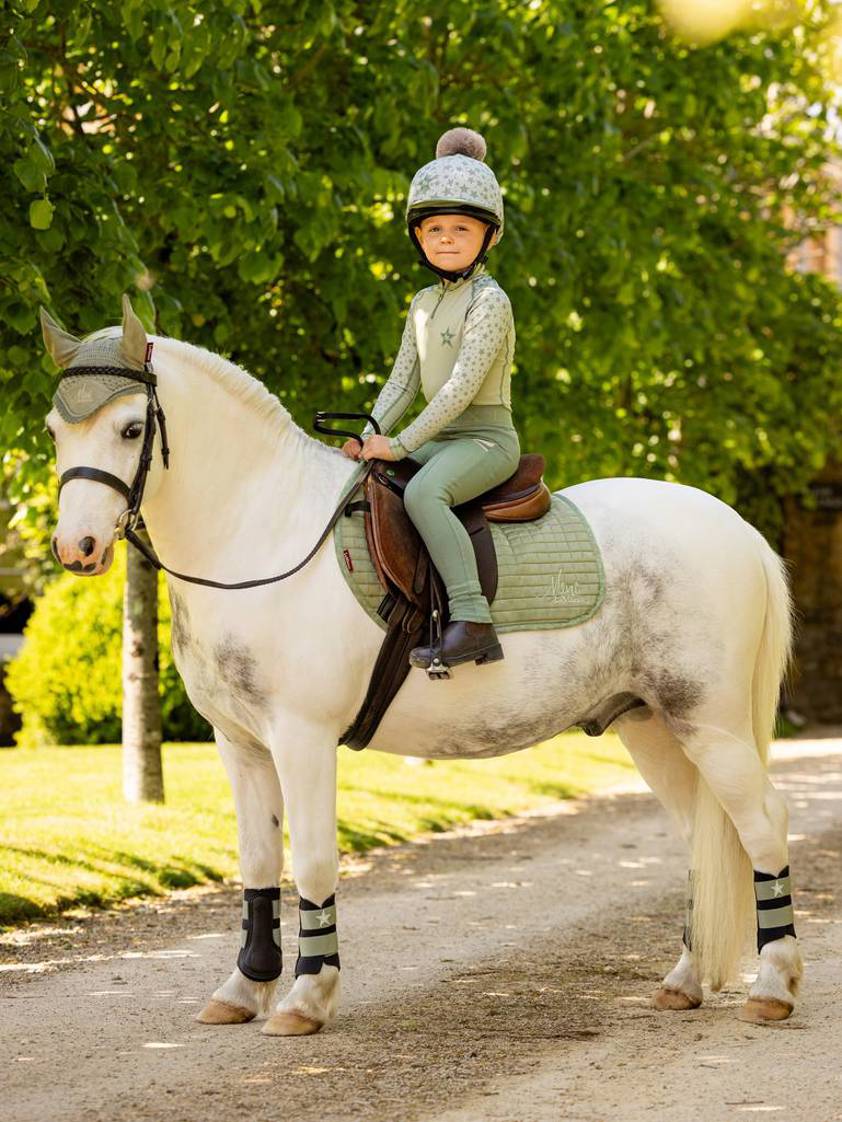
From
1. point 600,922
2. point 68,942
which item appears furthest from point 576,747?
point 68,942

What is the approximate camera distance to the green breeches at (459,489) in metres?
5.35

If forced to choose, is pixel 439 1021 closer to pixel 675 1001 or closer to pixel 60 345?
pixel 675 1001

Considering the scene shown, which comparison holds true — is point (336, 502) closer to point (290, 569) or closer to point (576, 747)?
point (290, 569)

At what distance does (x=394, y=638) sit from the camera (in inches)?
214

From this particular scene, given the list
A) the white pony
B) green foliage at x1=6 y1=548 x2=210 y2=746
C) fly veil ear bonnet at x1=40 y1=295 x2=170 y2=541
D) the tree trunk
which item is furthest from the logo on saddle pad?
green foliage at x1=6 y1=548 x2=210 y2=746

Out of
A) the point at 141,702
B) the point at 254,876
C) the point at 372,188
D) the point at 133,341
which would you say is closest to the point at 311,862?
the point at 254,876

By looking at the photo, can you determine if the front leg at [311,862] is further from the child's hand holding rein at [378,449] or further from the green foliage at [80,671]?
the green foliage at [80,671]

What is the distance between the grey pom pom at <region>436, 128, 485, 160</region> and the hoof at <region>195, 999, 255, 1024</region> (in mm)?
3118

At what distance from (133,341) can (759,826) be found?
2789 mm

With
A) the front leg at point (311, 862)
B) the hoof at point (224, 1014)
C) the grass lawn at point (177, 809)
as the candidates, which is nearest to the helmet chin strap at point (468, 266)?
the front leg at point (311, 862)

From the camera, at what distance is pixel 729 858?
233 inches

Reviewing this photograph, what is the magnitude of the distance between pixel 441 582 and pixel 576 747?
12.9 m

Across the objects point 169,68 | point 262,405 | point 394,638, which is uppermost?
point 169,68

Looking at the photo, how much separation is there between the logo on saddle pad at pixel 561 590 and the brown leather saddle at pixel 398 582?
0.23 metres
